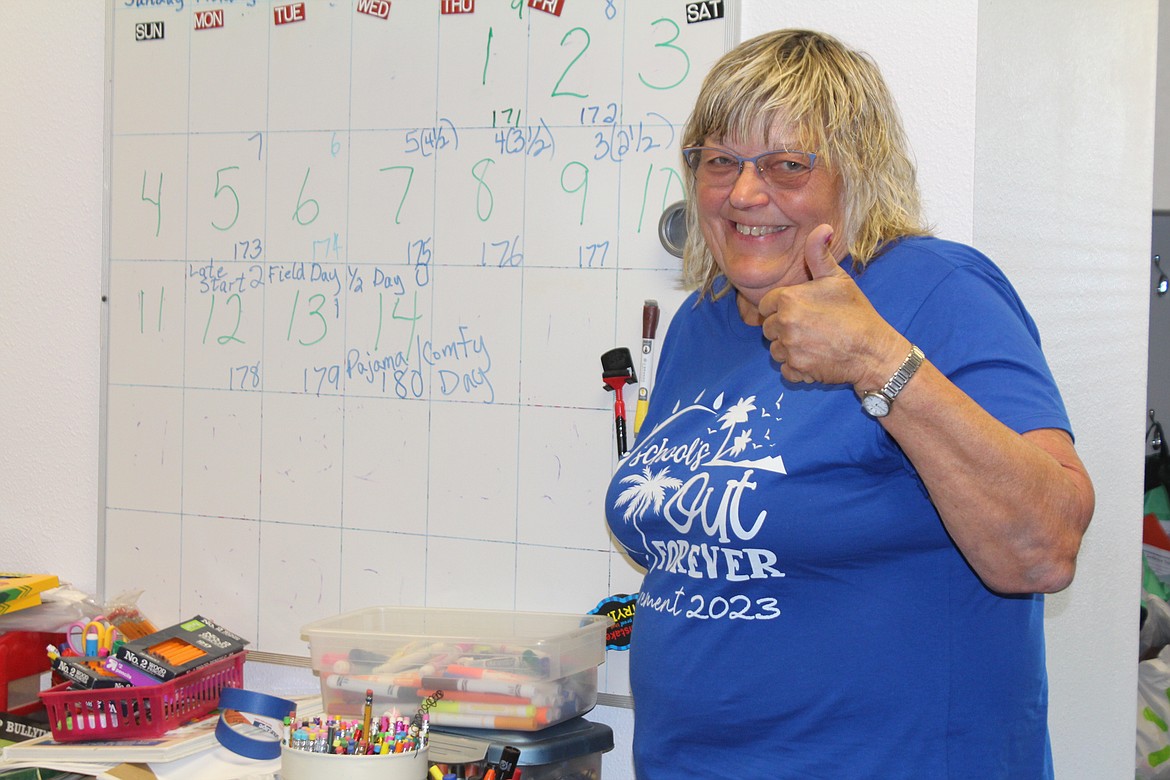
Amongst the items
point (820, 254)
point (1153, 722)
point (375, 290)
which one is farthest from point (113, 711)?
point (1153, 722)

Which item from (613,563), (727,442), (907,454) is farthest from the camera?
(613,563)

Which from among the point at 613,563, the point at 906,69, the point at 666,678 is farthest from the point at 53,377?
the point at 906,69

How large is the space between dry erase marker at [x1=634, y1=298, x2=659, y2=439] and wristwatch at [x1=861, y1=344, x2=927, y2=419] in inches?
32.4

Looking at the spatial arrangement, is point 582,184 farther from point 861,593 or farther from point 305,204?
point 861,593

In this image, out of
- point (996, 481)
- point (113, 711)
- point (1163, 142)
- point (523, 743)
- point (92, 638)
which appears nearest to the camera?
point (996, 481)

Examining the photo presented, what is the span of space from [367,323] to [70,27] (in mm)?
879

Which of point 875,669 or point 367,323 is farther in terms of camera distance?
point 367,323

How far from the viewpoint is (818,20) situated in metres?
1.61

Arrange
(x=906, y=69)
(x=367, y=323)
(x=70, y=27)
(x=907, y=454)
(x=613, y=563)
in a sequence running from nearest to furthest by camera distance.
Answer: (x=907, y=454) → (x=906, y=69) → (x=613, y=563) → (x=367, y=323) → (x=70, y=27)

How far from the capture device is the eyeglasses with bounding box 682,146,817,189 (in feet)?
3.53

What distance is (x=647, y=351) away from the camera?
5.46 ft

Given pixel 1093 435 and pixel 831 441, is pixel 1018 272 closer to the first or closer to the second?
pixel 1093 435

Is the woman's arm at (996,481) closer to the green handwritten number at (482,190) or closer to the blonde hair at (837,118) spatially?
the blonde hair at (837,118)

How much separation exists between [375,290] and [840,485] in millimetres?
1103
